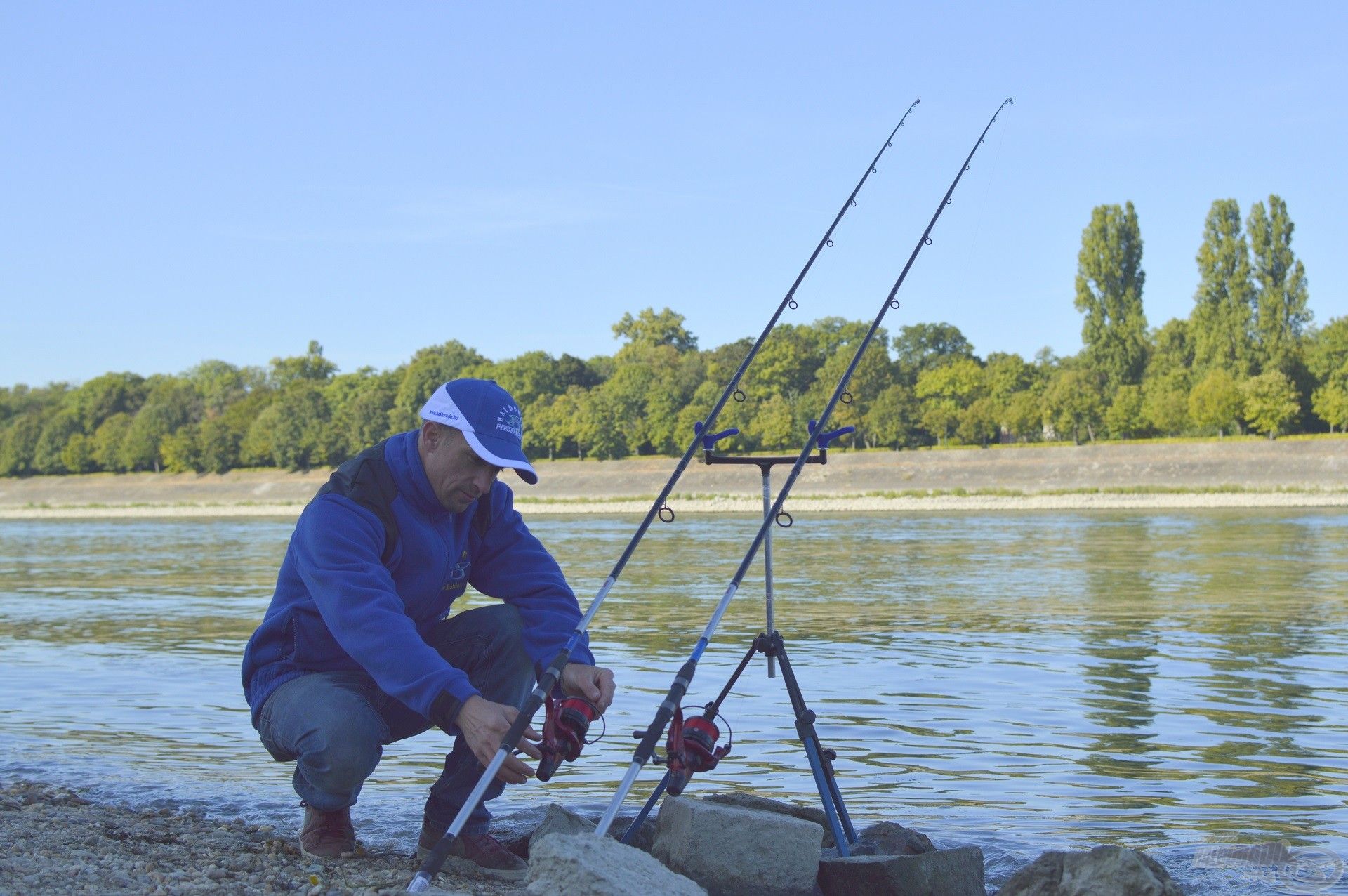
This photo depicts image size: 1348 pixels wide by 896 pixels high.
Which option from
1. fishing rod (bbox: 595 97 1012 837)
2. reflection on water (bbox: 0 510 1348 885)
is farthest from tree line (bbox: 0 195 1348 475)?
fishing rod (bbox: 595 97 1012 837)

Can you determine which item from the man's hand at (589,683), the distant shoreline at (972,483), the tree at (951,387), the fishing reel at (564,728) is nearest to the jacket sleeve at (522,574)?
the man's hand at (589,683)

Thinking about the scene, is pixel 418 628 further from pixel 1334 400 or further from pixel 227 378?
pixel 227 378

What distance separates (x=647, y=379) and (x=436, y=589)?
271 feet

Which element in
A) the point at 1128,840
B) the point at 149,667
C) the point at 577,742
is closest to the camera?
the point at 577,742

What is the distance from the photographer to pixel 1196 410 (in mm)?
60031

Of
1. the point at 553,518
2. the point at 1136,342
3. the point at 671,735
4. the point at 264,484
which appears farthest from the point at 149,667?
the point at 264,484

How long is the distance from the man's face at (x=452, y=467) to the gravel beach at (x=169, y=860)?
1018 millimetres

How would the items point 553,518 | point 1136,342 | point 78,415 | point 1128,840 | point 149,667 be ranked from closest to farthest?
point 1128,840 < point 149,667 < point 553,518 < point 1136,342 < point 78,415

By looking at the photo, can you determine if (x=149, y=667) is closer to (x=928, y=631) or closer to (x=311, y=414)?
(x=928, y=631)

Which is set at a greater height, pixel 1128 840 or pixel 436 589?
pixel 436 589

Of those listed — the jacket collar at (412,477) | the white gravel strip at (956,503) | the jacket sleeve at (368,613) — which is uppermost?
the jacket collar at (412,477)

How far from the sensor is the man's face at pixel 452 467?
11.8ft

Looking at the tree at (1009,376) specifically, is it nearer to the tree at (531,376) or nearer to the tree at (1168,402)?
the tree at (1168,402)

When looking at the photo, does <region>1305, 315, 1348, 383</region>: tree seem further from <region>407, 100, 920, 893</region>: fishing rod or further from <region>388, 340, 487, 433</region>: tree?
<region>407, 100, 920, 893</region>: fishing rod
